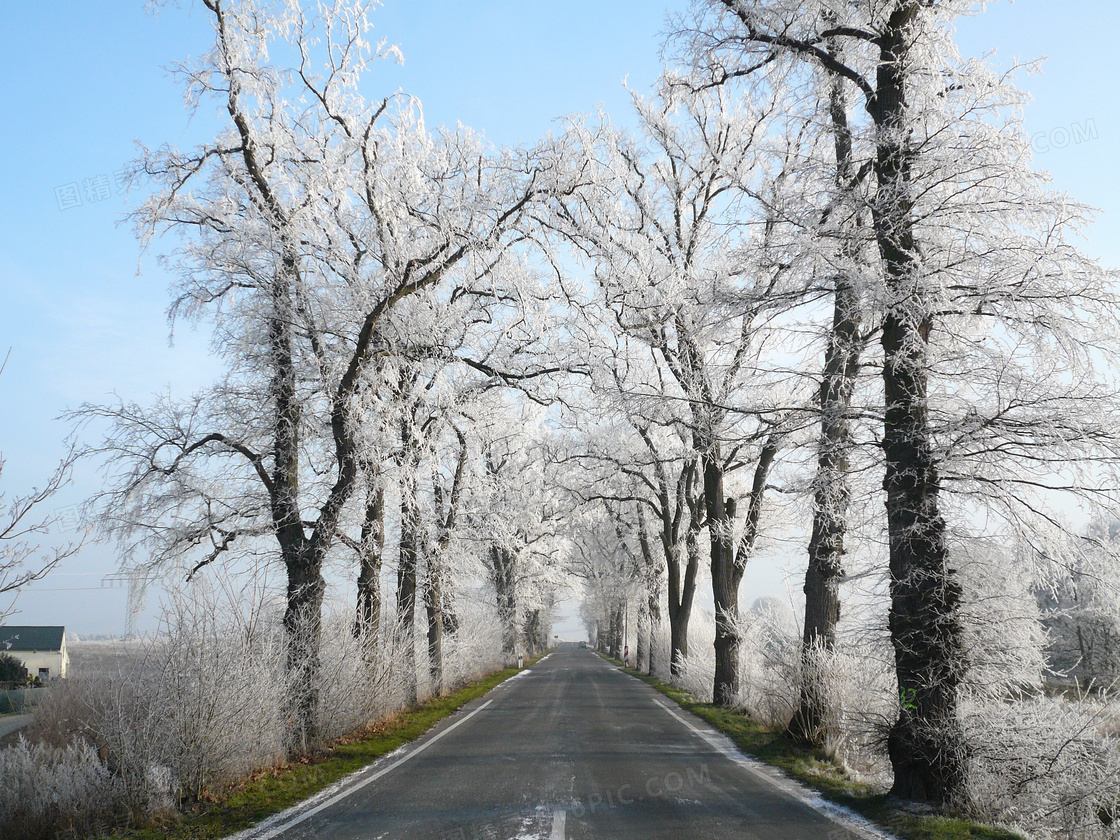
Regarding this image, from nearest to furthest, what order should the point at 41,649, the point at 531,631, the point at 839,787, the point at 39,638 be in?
the point at 839,787
the point at 41,649
the point at 39,638
the point at 531,631

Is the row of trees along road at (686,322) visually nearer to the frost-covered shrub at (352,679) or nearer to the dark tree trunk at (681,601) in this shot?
the frost-covered shrub at (352,679)

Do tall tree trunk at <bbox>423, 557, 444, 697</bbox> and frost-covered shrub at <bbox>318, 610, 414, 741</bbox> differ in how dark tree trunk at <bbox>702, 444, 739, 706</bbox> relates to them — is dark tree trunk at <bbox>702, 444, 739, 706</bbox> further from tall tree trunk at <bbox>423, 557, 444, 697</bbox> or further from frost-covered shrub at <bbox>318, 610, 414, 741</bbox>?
frost-covered shrub at <bbox>318, 610, 414, 741</bbox>

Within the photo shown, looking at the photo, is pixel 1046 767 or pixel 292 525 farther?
pixel 292 525

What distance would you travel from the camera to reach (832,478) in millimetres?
6840

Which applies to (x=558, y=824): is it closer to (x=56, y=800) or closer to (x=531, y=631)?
(x=56, y=800)

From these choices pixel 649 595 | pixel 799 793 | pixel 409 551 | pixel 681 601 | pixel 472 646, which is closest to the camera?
pixel 799 793

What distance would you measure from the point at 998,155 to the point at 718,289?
2.81 metres

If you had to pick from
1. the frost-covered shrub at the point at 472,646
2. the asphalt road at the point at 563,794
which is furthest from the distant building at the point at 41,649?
the asphalt road at the point at 563,794

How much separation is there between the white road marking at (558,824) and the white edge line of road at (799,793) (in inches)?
93.9

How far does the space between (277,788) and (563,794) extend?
3158 millimetres

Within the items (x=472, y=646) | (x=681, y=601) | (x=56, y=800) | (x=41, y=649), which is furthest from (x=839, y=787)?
(x=41, y=649)

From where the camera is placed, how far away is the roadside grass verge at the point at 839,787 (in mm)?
5195

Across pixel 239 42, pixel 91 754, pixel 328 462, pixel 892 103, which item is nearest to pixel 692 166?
pixel 892 103

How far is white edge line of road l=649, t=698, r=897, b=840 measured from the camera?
548cm
